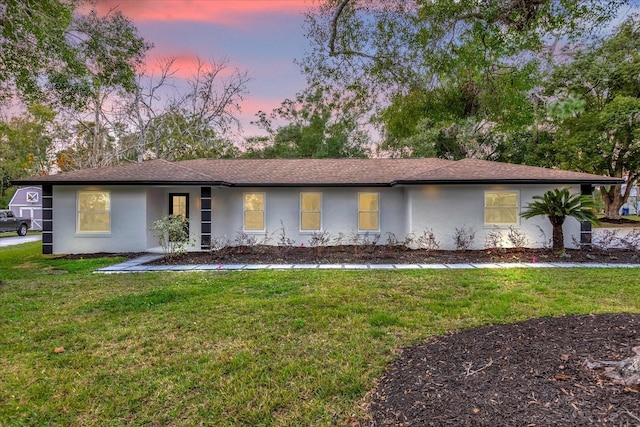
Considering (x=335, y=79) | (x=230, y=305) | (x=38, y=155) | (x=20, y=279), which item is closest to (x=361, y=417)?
(x=230, y=305)

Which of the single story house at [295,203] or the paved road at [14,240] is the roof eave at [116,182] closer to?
the single story house at [295,203]

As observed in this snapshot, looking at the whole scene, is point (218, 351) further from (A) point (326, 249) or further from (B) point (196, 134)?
(B) point (196, 134)

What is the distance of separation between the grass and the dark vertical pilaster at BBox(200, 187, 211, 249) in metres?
3.66

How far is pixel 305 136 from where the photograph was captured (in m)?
25.5

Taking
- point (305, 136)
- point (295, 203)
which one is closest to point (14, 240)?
point (295, 203)

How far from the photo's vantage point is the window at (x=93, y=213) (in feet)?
36.5

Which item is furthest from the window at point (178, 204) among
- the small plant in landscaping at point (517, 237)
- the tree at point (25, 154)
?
the tree at point (25, 154)

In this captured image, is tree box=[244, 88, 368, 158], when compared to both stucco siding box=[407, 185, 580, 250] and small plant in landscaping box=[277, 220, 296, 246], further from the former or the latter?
stucco siding box=[407, 185, 580, 250]

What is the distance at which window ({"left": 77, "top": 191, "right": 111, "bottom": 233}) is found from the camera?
438 inches

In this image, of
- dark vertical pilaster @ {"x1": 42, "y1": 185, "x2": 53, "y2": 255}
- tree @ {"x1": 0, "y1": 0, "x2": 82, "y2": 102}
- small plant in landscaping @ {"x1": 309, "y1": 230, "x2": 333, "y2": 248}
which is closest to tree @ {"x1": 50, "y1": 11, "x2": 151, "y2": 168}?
tree @ {"x1": 0, "y1": 0, "x2": 82, "y2": 102}

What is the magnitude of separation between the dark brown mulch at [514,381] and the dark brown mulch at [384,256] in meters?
5.51

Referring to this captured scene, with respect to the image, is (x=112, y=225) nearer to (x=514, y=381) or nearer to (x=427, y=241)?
(x=427, y=241)

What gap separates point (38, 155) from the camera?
35.8 metres

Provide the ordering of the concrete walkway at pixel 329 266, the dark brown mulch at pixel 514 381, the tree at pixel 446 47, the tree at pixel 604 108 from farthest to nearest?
the tree at pixel 604 108, the concrete walkway at pixel 329 266, the tree at pixel 446 47, the dark brown mulch at pixel 514 381
